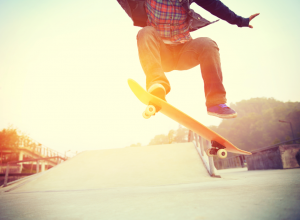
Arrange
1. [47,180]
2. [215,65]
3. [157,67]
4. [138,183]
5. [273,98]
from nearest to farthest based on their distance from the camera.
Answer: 1. [157,67]
2. [215,65]
3. [138,183]
4. [47,180]
5. [273,98]

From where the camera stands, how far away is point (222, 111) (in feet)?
6.12

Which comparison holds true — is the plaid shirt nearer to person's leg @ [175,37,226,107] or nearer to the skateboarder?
the skateboarder

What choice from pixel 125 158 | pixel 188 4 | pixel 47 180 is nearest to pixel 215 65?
pixel 188 4

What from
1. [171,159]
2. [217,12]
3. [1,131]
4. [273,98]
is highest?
[273,98]

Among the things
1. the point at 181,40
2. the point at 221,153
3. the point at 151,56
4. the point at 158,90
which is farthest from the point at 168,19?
the point at 221,153

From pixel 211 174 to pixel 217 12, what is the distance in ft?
10.8

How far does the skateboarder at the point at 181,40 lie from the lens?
1871mm

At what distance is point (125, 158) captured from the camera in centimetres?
543

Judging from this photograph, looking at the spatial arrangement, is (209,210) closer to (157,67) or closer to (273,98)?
(157,67)

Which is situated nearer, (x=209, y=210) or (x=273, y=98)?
(x=209, y=210)

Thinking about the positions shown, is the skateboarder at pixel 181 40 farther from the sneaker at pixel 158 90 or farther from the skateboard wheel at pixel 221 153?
the skateboard wheel at pixel 221 153

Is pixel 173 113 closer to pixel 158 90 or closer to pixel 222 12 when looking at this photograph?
pixel 158 90

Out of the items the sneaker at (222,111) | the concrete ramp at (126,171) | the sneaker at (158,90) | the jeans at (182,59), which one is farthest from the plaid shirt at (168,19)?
the concrete ramp at (126,171)

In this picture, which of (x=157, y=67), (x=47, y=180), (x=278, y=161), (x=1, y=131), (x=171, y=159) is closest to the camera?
(x=157, y=67)
